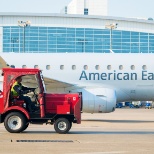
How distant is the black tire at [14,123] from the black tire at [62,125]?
121 centimetres

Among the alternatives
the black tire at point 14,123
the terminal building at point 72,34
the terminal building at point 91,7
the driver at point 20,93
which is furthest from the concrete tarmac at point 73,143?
the terminal building at point 91,7

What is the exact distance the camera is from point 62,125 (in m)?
22.0

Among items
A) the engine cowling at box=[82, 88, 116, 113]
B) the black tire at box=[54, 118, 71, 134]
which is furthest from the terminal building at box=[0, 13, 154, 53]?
the black tire at box=[54, 118, 71, 134]

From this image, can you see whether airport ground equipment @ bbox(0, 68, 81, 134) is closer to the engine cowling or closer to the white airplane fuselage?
the engine cowling

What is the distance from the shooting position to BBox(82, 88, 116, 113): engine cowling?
29969 millimetres

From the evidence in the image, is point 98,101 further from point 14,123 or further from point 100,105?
point 14,123

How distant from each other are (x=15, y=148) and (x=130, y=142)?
3964 millimetres

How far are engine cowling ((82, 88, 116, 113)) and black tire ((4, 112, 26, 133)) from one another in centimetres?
824

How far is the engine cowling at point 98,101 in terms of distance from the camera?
1180 inches

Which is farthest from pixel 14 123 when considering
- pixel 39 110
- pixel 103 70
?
pixel 103 70

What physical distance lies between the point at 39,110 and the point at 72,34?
3074 inches

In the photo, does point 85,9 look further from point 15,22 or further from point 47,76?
point 47,76

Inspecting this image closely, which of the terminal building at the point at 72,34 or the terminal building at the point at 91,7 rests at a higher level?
the terminal building at the point at 91,7

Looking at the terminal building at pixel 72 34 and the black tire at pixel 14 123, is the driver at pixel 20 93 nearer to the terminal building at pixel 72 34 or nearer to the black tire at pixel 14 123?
the black tire at pixel 14 123
